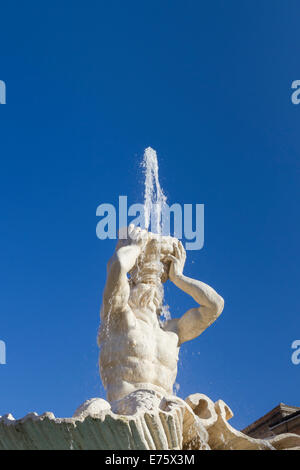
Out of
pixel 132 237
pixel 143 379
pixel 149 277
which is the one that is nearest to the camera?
pixel 143 379

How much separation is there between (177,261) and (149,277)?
485 mm

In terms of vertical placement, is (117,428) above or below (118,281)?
below

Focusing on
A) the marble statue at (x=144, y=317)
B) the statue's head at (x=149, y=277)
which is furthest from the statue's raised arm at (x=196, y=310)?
the statue's head at (x=149, y=277)

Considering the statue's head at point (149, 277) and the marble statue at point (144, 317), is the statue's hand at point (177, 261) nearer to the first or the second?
the marble statue at point (144, 317)

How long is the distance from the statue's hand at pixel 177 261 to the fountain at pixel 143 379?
0.01 meters

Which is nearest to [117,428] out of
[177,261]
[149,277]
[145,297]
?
[145,297]

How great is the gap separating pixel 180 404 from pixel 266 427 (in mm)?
15519

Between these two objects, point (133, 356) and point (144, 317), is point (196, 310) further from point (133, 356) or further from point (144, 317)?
point (133, 356)

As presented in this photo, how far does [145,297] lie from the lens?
22.2 ft

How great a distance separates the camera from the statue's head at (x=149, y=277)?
267 inches
